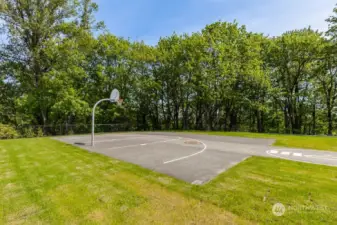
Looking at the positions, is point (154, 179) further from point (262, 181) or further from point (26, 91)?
point (26, 91)

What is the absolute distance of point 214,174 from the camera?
4.68 meters

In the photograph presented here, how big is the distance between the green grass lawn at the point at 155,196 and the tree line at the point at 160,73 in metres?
14.3

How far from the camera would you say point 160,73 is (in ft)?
79.8

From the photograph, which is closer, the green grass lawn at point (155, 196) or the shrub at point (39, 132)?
the green grass lawn at point (155, 196)

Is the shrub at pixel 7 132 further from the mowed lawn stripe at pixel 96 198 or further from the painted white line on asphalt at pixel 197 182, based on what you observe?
the painted white line on asphalt at pixel 197 182

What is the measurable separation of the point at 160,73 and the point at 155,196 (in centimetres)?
2212

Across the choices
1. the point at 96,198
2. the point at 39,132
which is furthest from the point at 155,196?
the point at 39,132

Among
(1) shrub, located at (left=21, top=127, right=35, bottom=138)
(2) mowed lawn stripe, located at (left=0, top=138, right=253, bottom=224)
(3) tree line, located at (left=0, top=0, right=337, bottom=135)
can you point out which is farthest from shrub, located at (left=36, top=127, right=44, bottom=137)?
(2) mowed lawn stripe, located at (left=0, top=138, right=253, bottom=224)

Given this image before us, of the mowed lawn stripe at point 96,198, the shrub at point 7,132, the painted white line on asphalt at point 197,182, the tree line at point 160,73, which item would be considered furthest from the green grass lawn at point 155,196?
the tree line at point 160,73

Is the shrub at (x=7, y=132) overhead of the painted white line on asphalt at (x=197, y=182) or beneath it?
overhead

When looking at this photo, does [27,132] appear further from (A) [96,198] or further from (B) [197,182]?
(B) [197,182]

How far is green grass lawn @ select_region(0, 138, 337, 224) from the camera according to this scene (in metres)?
2.73

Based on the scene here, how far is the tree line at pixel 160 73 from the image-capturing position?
16.5 meters

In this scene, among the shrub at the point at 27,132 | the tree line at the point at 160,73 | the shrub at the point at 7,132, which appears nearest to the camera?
the shrub at the point at 7,132
